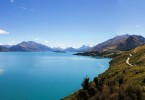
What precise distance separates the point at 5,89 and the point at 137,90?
80321mm

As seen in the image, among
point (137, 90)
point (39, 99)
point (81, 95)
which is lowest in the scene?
point (39, 99)

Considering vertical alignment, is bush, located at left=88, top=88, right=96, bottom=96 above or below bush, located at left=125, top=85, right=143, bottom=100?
below

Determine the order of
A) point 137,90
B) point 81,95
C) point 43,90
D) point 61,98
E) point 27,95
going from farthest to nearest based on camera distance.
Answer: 1. point 43,90
2. point 27,95
3. point 61,98
4. point 81,95
5. point 137,90

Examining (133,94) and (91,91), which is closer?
(133,94)

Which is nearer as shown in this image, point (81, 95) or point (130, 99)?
point (130, 99)

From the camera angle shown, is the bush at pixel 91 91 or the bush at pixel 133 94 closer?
the bush at pixel 133 94

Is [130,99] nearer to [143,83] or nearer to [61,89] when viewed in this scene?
[143,83]

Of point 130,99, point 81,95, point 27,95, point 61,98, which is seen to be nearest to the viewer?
point 130,99

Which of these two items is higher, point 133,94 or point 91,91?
point 133,94

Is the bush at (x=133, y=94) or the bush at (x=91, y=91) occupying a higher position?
the bush at (x=133, y=94)

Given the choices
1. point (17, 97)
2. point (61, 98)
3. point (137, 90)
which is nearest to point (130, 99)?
point (137, 90)

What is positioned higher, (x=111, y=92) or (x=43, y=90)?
(x=111, y=92)

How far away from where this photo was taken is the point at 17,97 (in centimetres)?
9344

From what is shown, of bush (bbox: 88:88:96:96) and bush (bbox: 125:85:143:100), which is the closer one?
bush (bbox: 125:85:143:100)
